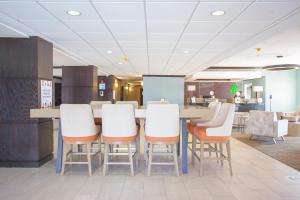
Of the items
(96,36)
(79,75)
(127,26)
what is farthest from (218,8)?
(79,75)

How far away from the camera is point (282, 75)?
44.7 feet

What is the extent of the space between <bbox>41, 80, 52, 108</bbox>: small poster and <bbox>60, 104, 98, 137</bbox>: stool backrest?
1.09 m

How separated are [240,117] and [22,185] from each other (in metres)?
7.97

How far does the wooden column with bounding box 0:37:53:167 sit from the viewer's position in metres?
4.27

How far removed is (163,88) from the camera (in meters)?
14.1

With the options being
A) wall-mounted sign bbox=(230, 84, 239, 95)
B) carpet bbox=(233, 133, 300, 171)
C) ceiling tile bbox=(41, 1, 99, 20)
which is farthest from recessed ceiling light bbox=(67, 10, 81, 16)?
wall-mounted sign bbox=(230, 84, 239, 95)

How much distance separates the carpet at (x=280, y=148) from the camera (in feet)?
15.9

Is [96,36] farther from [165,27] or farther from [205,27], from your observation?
[205,27]

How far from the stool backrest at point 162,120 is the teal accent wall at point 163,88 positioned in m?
10.3

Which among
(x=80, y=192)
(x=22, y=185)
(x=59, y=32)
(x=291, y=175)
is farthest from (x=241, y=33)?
(x=22, y=185)

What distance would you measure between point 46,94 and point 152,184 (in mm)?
2731

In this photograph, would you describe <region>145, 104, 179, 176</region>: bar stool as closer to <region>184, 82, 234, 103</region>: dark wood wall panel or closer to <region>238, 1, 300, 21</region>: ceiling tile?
<region>238, 1, 300, 21</region>: ceiling tile

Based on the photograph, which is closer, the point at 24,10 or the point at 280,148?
the point at 24,10

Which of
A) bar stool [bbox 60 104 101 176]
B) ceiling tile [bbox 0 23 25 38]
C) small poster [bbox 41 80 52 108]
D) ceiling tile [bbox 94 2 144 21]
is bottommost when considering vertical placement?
bar stool [bbox 60 104 101 176]
